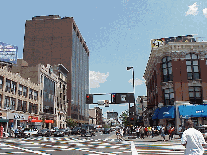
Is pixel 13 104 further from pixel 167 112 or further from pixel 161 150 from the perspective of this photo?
pixel 161 150

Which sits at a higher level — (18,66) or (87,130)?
(18,66)

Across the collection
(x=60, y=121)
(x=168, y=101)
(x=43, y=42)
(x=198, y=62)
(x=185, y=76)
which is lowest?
(x=60, y=121)

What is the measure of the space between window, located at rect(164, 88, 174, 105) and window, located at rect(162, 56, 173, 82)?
68.3 inches

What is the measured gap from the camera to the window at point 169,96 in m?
36.8

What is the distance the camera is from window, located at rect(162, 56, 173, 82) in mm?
37575

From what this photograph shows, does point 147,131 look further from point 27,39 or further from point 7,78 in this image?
point 27,39

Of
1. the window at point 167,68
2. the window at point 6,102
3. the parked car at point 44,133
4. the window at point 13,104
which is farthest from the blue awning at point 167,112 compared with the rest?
the window at point 13,104

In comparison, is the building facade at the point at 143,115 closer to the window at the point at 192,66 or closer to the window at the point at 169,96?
the window at the point at 169,96

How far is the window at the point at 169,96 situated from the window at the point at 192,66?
11.6 feet

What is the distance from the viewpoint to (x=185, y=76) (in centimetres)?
3641

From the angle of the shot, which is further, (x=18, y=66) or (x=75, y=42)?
(x=75, y=42)

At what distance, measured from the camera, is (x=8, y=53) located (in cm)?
5253

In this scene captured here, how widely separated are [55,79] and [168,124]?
44.7m

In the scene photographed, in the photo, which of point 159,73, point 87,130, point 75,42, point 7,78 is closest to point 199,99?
point 159,73
